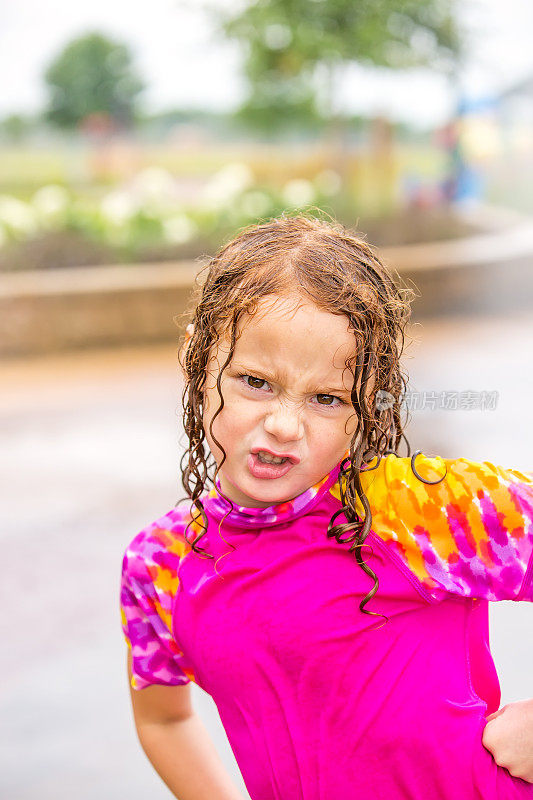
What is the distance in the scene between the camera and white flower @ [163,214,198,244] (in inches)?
334

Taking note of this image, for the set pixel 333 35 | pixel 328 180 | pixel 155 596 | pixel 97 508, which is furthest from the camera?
pixel 328 180

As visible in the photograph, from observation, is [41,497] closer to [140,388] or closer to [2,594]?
[2,594]

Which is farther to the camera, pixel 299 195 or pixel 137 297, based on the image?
pixel 299 195

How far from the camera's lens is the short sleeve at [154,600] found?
1.11 m

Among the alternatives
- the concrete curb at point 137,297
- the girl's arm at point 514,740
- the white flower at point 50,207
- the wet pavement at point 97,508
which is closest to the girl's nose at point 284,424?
the wet pavement at point 97,508

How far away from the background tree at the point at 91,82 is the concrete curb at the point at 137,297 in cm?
760

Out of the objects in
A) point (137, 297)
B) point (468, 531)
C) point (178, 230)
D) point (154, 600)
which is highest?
point (468, 531)

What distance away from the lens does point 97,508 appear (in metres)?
4.11

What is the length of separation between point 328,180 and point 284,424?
1100 cm

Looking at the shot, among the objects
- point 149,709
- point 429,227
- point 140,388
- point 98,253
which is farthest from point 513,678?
point 429,227

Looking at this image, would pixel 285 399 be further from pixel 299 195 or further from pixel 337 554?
pixel 299 195

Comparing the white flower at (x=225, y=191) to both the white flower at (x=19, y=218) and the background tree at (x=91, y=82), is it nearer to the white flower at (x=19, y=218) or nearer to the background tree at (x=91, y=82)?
the white flower at (x=19, y=218)

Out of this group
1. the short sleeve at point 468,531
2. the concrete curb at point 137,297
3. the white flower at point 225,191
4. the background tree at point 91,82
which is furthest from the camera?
the background tree at point 91,82

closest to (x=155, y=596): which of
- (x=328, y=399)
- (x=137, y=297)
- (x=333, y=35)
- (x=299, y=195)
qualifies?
(x=328, y=399)
